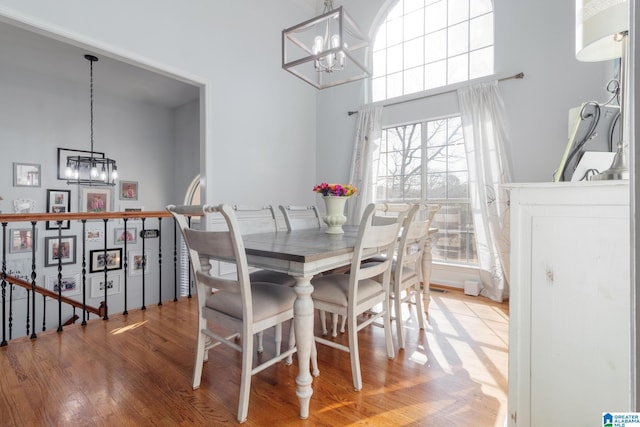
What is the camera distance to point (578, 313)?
0.90 meters

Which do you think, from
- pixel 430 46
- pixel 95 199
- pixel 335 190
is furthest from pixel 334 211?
pixel 95 199

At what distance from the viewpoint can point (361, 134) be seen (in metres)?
4.30

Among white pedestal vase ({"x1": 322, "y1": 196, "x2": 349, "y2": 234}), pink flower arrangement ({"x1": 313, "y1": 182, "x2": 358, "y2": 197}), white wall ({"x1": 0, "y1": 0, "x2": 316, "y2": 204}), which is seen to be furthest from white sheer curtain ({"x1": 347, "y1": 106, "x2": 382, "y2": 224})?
pink flower arrangement ({"x1": 313, "y1": 182, "x2": 358, "y2": 197})

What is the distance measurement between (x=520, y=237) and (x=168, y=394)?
1770mm

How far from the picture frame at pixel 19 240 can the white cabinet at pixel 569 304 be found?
557 centimetres

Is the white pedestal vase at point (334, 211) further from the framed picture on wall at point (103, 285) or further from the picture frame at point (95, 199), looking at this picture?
the framed picture on wall at point (103, 285)

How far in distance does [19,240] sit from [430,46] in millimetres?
6189

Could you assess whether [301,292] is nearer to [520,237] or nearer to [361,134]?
[520,237]

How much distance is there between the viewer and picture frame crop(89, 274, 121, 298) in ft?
16.7

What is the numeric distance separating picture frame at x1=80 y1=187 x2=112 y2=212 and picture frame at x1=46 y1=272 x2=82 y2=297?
1034 millimetres

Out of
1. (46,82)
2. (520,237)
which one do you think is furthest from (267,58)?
(520,237)

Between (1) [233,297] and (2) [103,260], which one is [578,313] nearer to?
(1) [233,297]

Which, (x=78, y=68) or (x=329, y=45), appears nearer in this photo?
(x=329, y=45)

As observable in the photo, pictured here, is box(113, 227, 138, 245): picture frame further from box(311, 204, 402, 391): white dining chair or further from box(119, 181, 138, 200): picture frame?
box(311, 204, 402, 391): white dining chair
